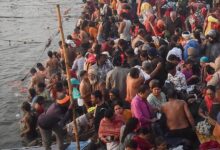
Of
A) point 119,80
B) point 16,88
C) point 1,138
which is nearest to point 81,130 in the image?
point 119,80

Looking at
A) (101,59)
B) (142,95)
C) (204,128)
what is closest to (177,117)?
(204,128)

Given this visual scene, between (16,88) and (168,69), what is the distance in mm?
9395

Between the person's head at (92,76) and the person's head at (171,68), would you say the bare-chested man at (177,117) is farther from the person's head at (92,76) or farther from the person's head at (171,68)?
the person's head at (92,76)

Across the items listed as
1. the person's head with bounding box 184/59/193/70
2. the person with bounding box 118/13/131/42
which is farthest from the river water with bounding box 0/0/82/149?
the person's head with bounding box 184/59/193/70

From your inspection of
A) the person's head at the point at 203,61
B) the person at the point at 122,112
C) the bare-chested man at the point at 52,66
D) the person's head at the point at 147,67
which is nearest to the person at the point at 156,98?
the person at the point at 122,112

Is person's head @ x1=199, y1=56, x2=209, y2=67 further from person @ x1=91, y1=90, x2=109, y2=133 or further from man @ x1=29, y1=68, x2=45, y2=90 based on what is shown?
man @ x1=29, y1=68, x2=45, y2=90

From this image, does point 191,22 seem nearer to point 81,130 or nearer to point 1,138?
point 81,130

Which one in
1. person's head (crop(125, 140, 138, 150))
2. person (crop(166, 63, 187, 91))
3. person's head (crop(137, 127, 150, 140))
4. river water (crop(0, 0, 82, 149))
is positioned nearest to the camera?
person's head (crop(125, 140, 138, 150))

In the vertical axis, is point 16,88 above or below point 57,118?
below

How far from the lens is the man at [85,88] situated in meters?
10.6

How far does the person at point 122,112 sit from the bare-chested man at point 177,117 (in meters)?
0.73

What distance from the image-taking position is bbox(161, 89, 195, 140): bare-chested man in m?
8.11

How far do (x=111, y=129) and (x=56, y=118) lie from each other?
4.69 ft

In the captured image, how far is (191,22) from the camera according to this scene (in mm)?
14422
